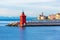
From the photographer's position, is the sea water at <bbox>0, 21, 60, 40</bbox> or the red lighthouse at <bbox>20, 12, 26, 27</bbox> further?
the red lighthouse at <bbox>20, 12, 26, 27</bbox>

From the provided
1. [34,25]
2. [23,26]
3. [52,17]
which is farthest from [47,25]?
[52,17]

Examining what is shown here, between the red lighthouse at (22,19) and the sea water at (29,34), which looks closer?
the sea water at (29,34)

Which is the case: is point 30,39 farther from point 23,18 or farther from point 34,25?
point 34,25

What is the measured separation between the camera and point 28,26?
185 feet

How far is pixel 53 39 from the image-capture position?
29.4m

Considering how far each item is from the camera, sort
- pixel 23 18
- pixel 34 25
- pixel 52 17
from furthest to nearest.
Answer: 1. pixel 52 17
2. pixel 34 25
3. pixel 23 18

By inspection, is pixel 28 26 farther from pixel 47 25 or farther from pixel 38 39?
pixel 38 39

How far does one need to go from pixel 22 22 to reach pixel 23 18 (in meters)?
1.15

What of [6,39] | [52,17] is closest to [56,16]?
[52,17]

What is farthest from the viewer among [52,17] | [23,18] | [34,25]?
[52,17]

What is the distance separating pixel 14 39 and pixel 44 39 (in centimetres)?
365

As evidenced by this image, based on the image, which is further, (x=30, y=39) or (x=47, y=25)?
(x=47, y=25)

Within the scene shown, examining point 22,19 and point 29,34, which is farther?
point 22,19

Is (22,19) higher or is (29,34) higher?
(22,19)
